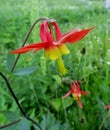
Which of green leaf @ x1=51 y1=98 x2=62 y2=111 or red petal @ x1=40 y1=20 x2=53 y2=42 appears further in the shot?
green leaf @ x1=51 y1=98 x2=62 y2=111

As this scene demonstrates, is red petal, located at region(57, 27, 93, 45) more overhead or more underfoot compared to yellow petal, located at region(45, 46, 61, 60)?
more overhead

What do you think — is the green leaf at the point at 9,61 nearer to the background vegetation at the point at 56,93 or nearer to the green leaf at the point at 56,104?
the background vegetation at the point at 56,93

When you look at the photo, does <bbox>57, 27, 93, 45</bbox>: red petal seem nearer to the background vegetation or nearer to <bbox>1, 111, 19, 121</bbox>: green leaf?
<bbox>1, 111, 19, 121</bbox>: green leaf

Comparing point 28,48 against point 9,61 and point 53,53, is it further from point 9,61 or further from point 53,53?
point 9,61

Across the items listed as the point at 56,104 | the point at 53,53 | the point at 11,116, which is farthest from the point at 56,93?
the point at 53,53

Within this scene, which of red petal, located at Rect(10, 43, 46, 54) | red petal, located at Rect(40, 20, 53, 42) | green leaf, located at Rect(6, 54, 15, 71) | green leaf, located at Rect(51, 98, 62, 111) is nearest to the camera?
red petal, located at Rect(10, 43, 46, 54)

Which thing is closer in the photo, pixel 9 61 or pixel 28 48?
pixel 28 48

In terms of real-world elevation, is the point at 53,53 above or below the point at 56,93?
above

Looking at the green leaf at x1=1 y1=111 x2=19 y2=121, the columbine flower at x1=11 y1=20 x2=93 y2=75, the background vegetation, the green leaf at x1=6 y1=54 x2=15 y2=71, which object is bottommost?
the background vegetation

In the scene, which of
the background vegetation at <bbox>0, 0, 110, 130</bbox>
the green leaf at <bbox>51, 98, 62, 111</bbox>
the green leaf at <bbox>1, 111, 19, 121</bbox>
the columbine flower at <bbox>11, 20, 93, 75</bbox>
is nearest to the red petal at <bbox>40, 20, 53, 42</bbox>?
the columbine flower at <bbox>11, 20, 93, 75</bbox>

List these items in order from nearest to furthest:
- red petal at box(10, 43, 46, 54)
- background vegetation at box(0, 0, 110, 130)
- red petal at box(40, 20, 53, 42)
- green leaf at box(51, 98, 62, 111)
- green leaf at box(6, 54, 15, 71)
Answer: red petal at box(10, 43, 46, 54) → red petal at box(40, 20, 53, 42) → green leaf at box(6, 54, 15, 71) → background vegetation at box(0, 0, 110, 130) → green leaf at box(51, 98, 62, 111)

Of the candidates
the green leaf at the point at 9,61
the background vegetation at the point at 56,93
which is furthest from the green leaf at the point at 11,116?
the background vegetation at the point at 56,93

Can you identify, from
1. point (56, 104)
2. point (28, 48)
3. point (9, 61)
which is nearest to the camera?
point (28, 48)

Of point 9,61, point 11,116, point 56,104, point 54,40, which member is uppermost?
point 54,40
